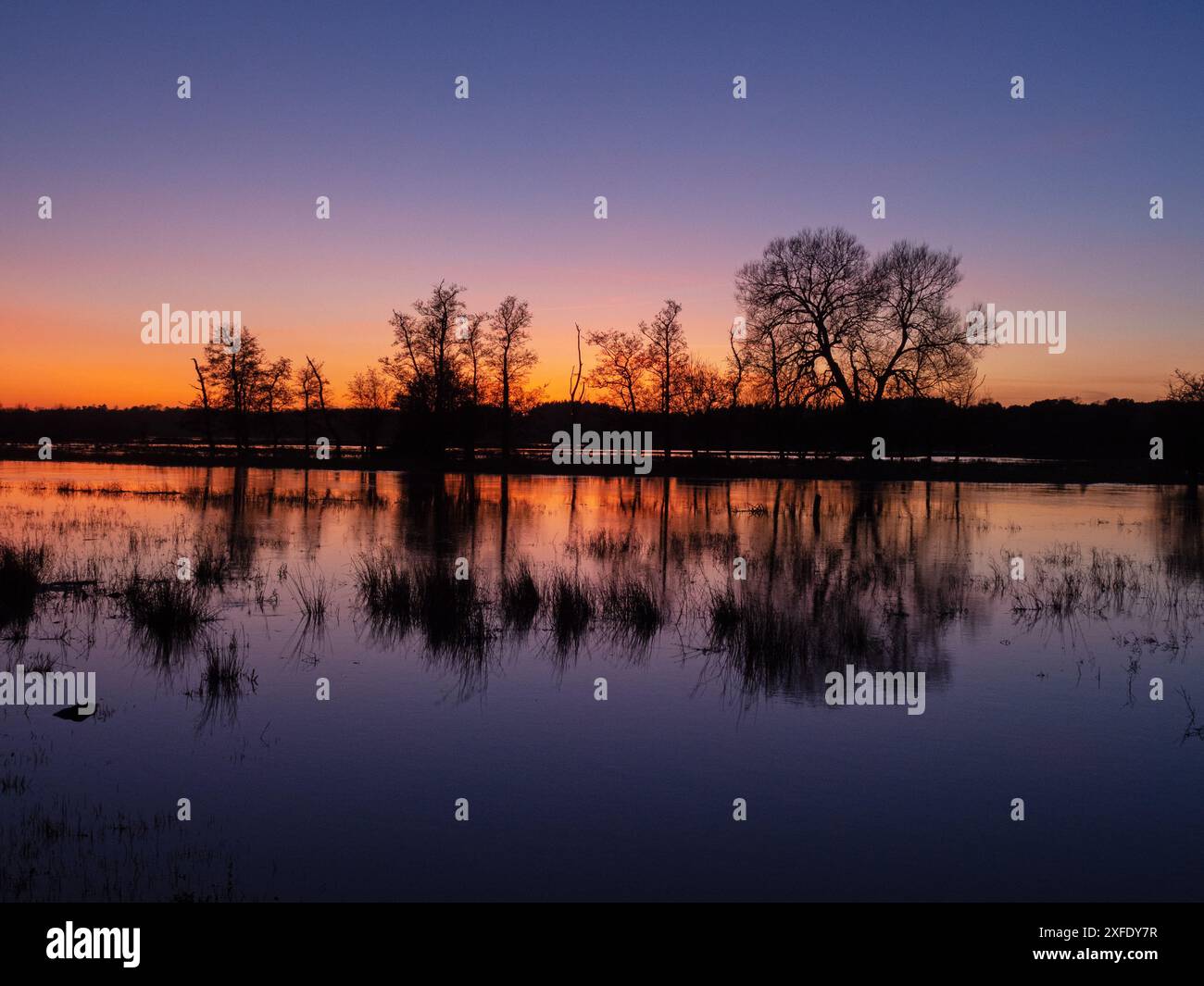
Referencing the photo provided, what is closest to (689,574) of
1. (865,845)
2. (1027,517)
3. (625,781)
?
(625,781)

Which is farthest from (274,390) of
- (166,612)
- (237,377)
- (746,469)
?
(166,612)

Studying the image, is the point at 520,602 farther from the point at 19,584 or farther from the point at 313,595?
the point at 19,584

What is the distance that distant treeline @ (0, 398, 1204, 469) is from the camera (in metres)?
56.6

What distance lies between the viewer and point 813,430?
77.0m

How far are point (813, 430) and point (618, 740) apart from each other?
7094 cm

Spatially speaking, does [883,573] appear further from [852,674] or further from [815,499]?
[815,499]

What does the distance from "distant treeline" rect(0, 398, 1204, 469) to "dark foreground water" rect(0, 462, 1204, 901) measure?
124 feet

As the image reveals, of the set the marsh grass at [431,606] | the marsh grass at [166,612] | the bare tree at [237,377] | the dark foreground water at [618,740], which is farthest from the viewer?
the bare tree at [237,377]

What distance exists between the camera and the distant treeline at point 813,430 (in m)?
56.6

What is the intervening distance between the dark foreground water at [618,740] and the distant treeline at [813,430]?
3785 centimetres

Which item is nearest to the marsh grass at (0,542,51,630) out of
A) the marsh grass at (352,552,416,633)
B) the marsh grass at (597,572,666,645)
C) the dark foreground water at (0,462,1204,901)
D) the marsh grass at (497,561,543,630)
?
the dark foreground water at (0,462,1204,901)

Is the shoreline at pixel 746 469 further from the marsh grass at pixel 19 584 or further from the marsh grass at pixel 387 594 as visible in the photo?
the marsh grass at pixel 19 584

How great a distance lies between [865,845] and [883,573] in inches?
497

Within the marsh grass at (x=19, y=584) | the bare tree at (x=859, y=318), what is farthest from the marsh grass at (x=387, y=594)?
the bare tree at (x=859, y=318)
